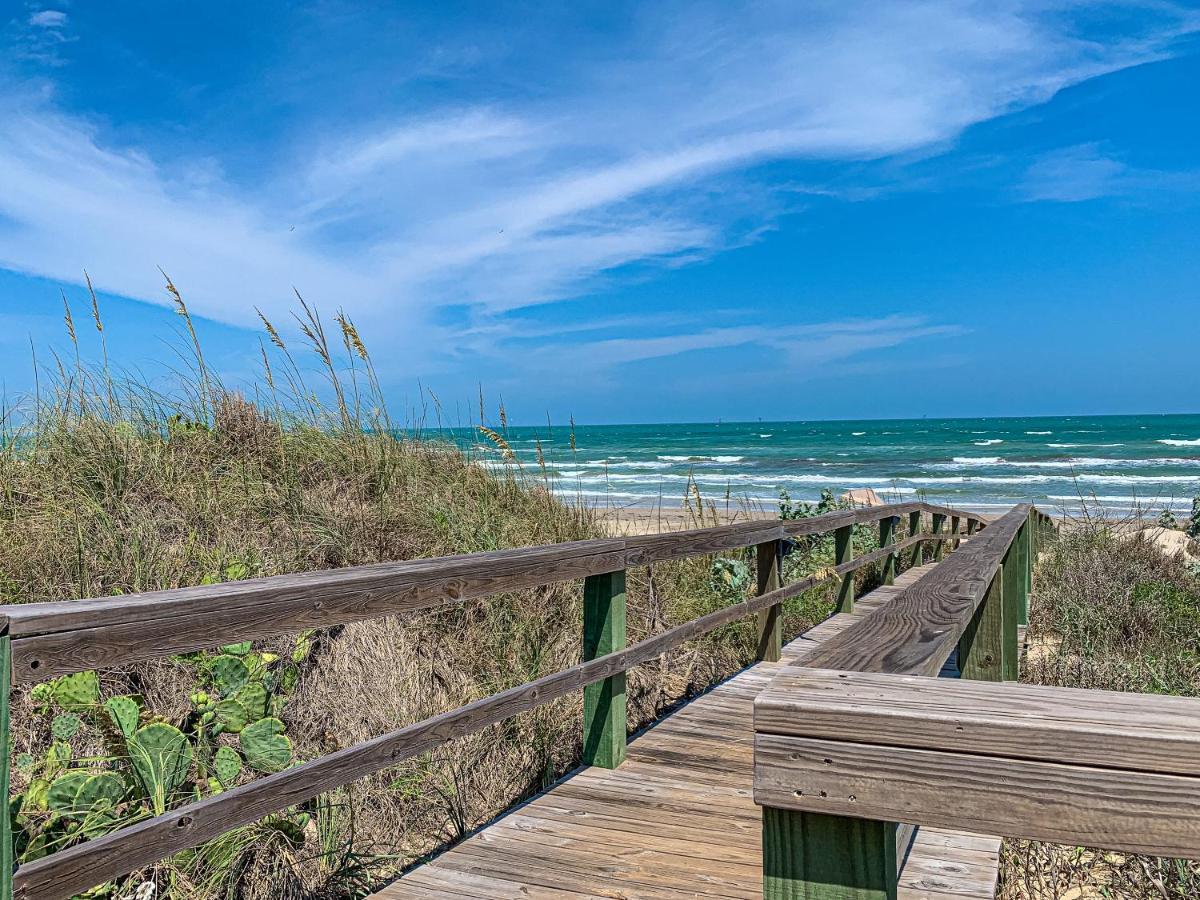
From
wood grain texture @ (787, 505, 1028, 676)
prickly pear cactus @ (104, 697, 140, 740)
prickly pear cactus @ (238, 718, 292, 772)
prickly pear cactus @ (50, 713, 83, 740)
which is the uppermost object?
wood grain texture @ (787, 505, 1028, 676)

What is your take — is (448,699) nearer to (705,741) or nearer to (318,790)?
(705,741)

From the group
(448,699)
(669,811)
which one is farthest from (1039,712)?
(448,699)

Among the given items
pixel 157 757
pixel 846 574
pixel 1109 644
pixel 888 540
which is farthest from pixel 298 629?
pixel 888 540

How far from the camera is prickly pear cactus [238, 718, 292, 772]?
3.22m

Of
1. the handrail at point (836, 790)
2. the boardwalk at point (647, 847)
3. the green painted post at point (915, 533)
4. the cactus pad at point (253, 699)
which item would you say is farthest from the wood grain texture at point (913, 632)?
the green painted post at point (915, 533)

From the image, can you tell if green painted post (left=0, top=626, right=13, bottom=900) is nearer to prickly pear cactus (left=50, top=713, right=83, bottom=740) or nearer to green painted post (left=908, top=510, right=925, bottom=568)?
prickly pear cactus (left=50, top=713, right=83, bottom=740)

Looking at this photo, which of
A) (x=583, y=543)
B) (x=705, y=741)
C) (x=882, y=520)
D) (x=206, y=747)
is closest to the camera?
(x=206, y=747)

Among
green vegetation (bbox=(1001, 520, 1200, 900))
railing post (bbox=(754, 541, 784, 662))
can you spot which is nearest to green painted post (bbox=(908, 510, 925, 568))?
green vegetation (bbox=(1001, 520, 1200, 900))

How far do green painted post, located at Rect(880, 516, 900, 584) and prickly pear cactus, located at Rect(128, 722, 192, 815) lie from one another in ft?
22.8

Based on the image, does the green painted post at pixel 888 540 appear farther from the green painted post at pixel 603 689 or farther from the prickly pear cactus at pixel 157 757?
the prickly pear cactus at pixel 157 757

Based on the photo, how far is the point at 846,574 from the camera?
24.1 ft

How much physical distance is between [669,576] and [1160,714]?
5489mm

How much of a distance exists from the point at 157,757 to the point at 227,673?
0.58 m

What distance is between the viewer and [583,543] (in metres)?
3.67
